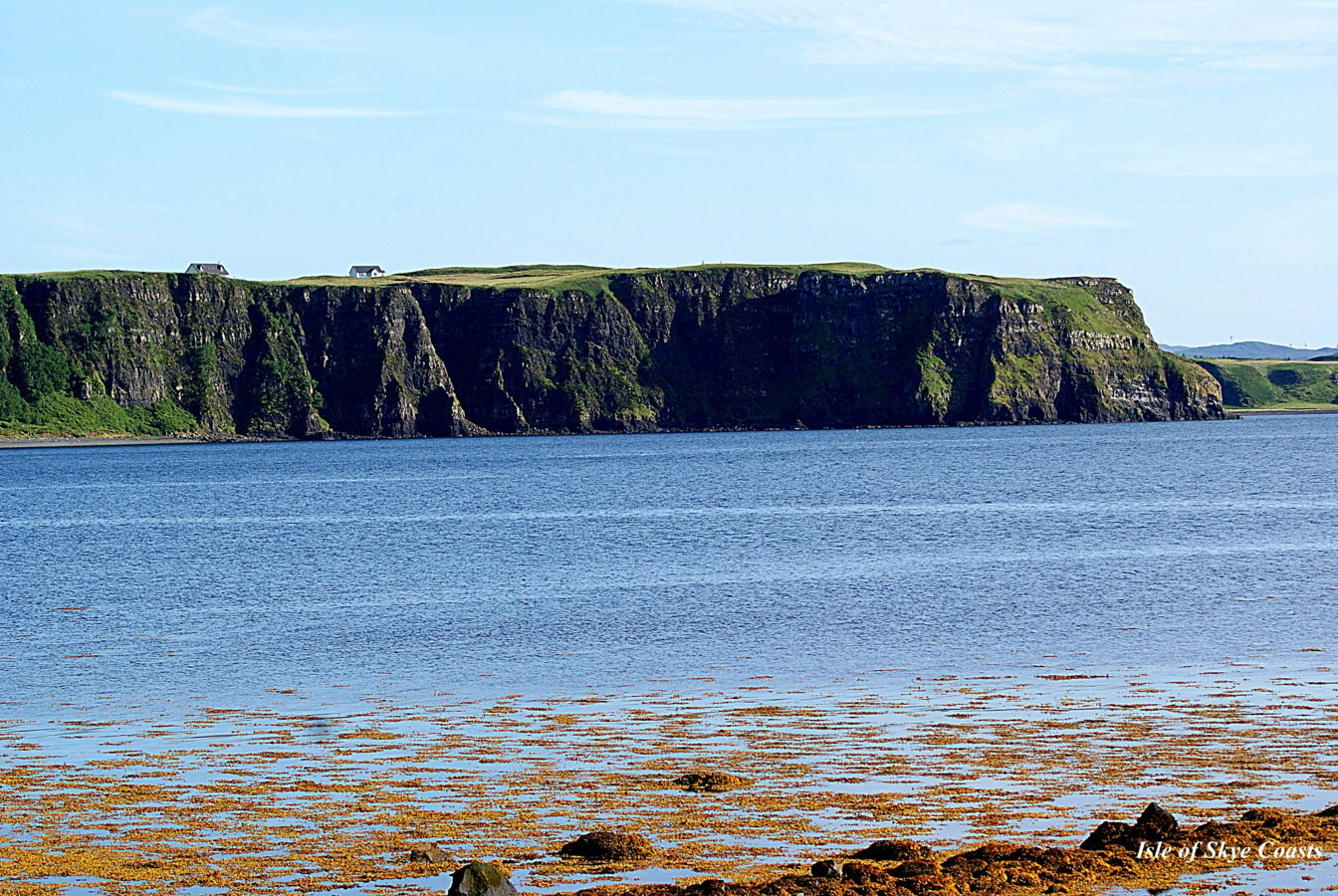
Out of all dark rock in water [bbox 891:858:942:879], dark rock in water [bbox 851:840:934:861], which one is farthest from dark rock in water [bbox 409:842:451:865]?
dark rock in water [bbox 891:858:942:879]

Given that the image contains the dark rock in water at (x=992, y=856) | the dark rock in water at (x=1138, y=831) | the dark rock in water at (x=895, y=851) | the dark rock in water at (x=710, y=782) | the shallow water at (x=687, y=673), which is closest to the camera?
the dark rock in water at (x=992, y=856)

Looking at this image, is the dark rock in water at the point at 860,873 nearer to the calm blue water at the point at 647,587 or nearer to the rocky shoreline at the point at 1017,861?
the rocky shoreline at the point at 1017,861

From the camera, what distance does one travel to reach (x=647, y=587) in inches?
2280

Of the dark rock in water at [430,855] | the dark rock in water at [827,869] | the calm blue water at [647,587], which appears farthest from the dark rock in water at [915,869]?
the calm blue water at [647,587]

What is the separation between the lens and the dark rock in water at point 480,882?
1753 cm

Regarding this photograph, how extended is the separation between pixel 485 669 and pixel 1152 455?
6140 inches

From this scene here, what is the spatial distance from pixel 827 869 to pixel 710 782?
5855 mm

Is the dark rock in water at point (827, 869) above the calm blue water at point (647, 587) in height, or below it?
above

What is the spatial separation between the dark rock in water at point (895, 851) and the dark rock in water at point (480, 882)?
466 centimetres

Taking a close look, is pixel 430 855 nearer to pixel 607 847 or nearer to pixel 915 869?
pixel 607 847

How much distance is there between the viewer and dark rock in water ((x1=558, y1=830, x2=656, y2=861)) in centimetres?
2005

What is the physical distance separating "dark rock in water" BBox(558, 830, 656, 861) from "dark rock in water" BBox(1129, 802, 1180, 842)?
6.25 m

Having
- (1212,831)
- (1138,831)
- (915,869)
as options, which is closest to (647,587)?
(1212,831)

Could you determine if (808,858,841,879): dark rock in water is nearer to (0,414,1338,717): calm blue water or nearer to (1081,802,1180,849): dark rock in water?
(1081,802,1180,849): dark rock in water
